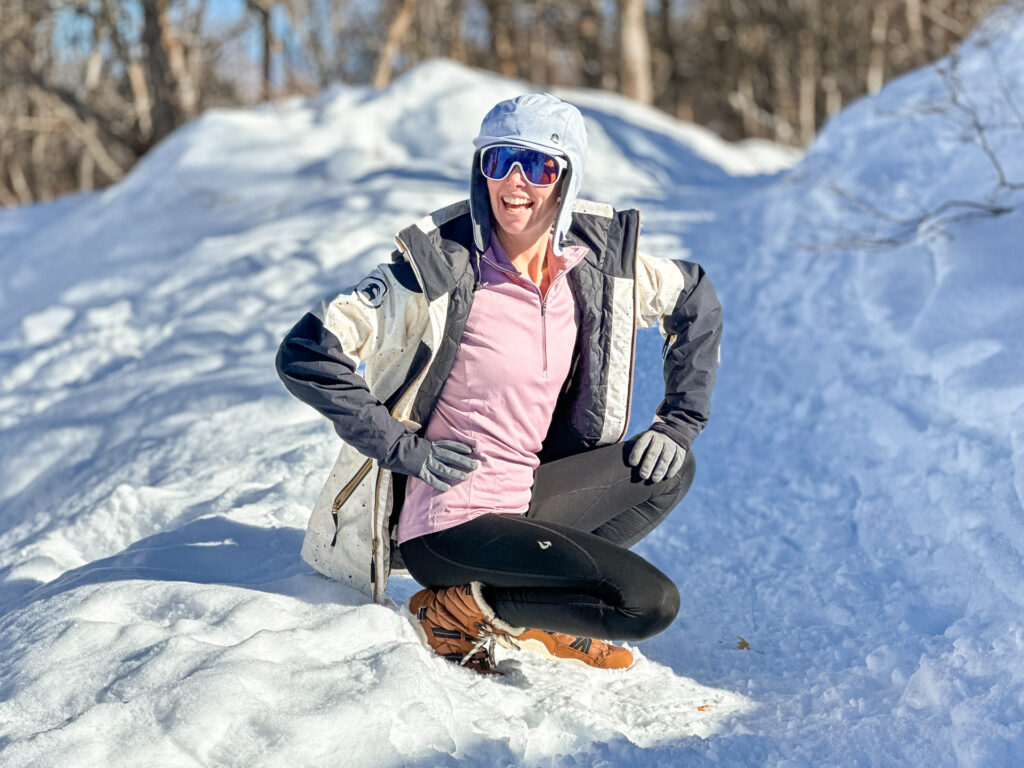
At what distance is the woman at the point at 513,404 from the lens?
91.1 inches

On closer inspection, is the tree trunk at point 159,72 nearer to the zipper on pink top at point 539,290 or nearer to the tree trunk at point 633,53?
the tree trunk at point 633,53

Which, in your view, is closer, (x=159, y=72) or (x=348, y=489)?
(x=348, y=489)

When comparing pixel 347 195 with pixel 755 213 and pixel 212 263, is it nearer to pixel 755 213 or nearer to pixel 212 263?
pixel 212 263

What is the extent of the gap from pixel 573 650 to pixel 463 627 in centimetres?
35

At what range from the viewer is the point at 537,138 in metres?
2.41

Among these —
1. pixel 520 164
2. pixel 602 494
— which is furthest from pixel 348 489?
pixel 520 164

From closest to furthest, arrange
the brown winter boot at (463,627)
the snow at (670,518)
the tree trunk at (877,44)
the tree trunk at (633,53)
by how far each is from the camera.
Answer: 1. the snow at (670,518)
2. the brown winter boot at (463,627)
3. the tree trunk at (633,53)
4. the tree trunk at (877,44)

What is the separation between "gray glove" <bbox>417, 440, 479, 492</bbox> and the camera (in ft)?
7.75

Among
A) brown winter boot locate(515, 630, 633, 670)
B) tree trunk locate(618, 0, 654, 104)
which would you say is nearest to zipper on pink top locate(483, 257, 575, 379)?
brown winter boot locate(515, 630, 633, 670)

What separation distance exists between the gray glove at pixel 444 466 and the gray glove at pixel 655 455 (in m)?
0.47

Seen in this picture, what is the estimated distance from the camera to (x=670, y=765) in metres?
2.22

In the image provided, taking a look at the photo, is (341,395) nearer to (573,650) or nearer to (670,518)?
(573,650)

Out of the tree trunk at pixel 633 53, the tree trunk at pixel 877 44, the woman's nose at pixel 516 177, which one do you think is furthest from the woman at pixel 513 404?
the tree trunk at pixel 877 44

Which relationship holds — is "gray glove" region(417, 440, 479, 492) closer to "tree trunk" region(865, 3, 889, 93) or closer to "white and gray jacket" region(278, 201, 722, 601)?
"white and gray jacket" region(278, 201, 722, 601)
